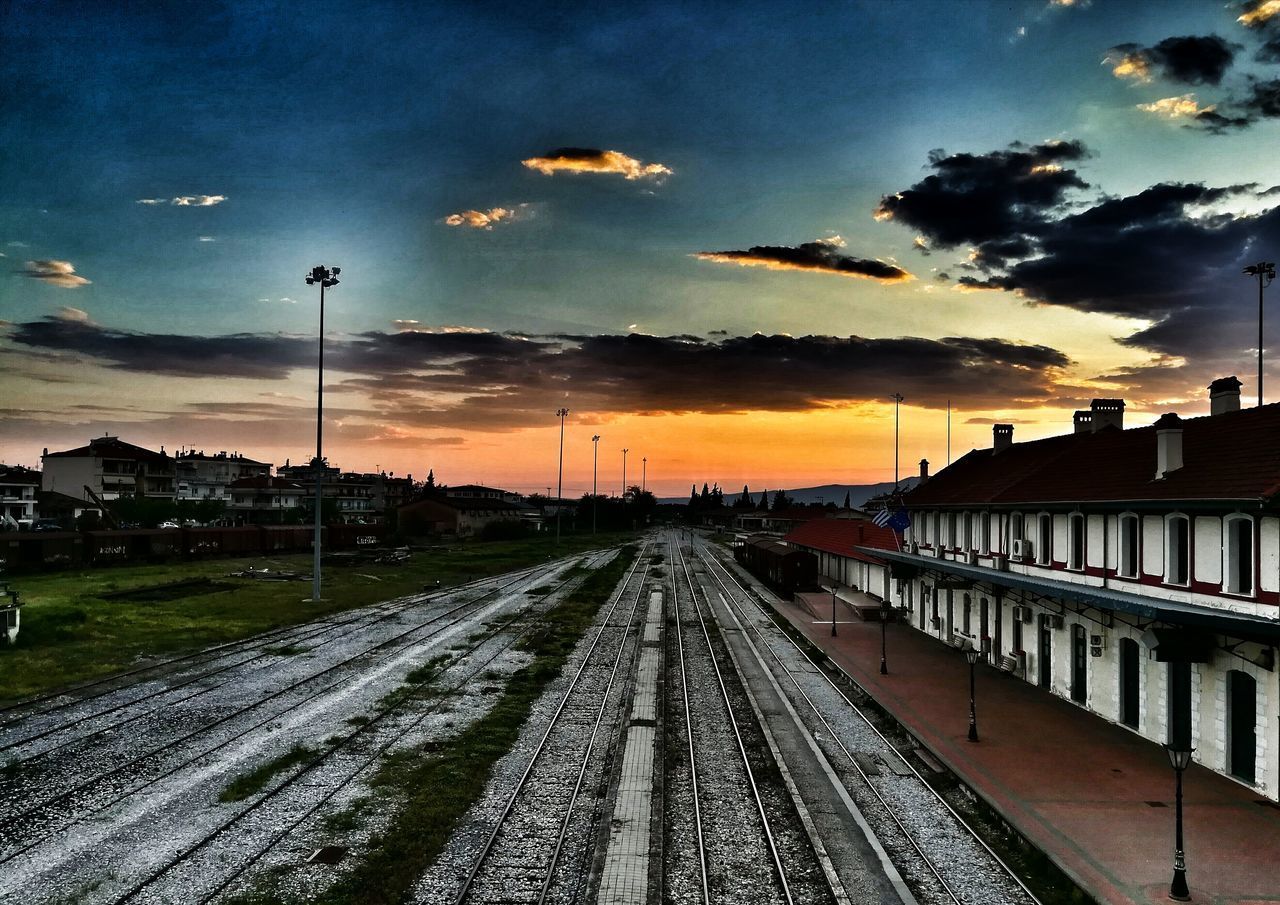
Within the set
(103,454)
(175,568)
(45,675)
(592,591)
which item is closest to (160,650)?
(45,675)

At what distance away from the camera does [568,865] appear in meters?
14.1

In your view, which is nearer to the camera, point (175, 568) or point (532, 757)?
point (532, 757)

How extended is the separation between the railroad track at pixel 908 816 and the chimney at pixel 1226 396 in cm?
1473

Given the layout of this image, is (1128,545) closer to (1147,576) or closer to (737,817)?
(1147,576)

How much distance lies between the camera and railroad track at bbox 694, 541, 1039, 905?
1335 centimetres

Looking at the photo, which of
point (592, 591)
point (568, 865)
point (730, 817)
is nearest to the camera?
point (568, 865)

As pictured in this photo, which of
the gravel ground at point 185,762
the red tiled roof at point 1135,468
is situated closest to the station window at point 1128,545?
the red tiled roof at point 1135,468

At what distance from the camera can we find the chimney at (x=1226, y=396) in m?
24.9

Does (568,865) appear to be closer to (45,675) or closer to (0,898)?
(0,898)

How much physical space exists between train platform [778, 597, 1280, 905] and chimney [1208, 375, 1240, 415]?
34.9ft

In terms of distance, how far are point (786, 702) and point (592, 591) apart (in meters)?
31.4

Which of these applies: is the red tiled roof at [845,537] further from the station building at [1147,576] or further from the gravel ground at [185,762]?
the gravel ground at [185,762]

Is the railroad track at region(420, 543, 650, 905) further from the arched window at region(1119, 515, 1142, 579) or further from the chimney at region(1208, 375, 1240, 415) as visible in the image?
the chimney at region(1208, 375, 1240, 415)

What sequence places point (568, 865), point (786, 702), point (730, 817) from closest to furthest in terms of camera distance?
point (568, 865), point (730, 817), point (786, 702)
